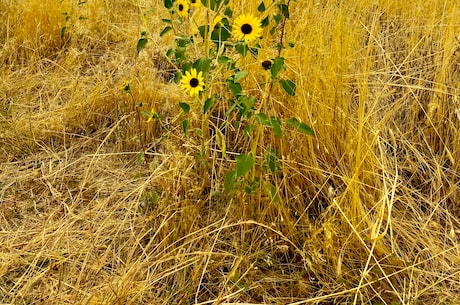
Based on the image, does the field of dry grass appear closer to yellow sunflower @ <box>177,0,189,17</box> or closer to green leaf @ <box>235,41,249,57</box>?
yellow sunflower @ <box>177,0,189,17</box>

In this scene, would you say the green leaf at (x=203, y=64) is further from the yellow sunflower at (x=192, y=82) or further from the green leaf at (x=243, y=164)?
the green leaf at (x=243, y=164)

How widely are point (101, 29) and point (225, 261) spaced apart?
1825mm

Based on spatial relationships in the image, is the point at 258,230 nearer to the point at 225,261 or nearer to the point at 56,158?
the point at 225,261

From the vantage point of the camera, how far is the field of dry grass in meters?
1.29

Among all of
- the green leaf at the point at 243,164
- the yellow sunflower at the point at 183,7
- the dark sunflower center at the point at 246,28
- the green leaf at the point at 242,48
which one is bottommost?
the green leaf at the point at 243,164

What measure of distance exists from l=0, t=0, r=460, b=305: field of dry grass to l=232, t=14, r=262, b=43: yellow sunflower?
0.32m

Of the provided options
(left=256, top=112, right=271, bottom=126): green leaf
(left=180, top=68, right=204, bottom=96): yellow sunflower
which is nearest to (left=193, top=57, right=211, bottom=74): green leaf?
(left=180, top=68, right=204, bottom=96): yellow sunflower

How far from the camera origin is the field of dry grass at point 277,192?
1289 millimetres

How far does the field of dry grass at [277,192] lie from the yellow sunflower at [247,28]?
1.04 ft

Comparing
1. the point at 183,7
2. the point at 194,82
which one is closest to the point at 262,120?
the point at 194,82

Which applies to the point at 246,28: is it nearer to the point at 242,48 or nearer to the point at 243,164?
the point at 242,48

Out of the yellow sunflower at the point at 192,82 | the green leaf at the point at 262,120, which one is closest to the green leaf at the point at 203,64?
the yellow sunflower at the point at 192,82

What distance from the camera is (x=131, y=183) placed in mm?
1712

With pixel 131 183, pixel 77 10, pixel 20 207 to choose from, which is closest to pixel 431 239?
pixel 131 183
